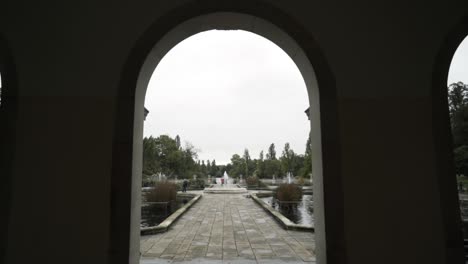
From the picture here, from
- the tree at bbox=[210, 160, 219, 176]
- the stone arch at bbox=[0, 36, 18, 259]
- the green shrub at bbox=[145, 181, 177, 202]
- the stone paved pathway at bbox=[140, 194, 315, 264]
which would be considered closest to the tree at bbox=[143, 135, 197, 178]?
the green shrub at bbox=[145, 181, 177, 202]

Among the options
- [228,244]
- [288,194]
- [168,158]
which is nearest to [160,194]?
[288,194]

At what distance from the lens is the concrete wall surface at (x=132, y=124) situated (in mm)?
2748

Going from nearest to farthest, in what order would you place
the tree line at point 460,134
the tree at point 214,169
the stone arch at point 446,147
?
the stone arch at point 446,147 < the tree line at point 460,134 < the tree at point 214,169

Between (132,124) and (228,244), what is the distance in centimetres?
409

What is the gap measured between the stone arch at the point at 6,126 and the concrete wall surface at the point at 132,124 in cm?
1

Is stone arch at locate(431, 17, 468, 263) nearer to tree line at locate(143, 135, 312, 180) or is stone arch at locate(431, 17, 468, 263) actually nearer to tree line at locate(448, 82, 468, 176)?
tree line at locate(448, 82, 468, 176)

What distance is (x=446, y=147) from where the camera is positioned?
2.87m

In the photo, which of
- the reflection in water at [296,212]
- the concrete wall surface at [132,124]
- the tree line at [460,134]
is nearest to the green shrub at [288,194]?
the reflection in water at [296,212]

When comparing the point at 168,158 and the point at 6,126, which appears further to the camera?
the point at 168,158

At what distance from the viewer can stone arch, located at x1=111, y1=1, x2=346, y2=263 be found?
2.76 m

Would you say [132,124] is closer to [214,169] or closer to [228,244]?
[228,244]

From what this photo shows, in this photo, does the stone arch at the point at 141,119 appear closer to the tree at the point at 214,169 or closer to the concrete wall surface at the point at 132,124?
the concrete wall surface at the point at 132,124

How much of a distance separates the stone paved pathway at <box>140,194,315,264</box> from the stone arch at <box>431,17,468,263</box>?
93.1 inches

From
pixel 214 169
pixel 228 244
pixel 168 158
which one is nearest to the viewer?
pixel 228 244
